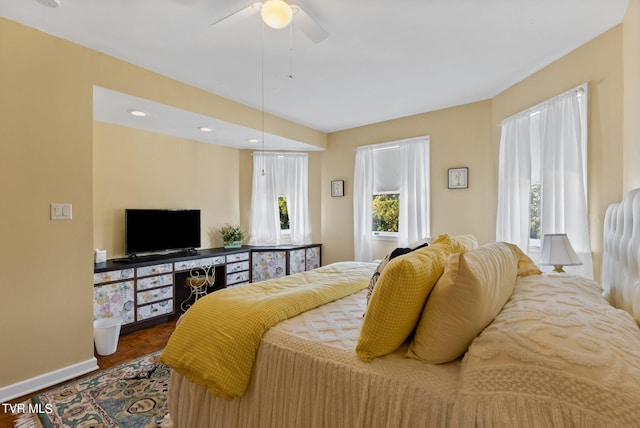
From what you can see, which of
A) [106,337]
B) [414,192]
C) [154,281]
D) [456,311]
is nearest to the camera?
[456,311]

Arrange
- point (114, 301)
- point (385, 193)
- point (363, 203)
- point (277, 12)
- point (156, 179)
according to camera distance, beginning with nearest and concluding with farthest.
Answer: point (277, 12), point (114, 301), point (156, 179), point (385, 193), point (363, 203)

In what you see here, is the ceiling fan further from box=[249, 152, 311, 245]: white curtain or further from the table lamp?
box=[249, 152, 311, 245]: white curtain

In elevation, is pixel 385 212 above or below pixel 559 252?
above

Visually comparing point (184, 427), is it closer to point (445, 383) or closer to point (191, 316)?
point (191, 316)

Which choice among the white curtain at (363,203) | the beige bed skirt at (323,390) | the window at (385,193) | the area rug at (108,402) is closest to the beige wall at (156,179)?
the area rug at (108,402)

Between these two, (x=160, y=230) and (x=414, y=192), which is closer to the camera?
(x=160, y=230)

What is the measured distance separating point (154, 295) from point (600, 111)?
4.53 meters

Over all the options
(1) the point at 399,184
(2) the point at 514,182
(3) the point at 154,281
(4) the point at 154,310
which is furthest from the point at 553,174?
(4) the point at 154,310

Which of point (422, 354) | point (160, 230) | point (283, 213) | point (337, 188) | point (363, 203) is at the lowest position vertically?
point (422, 354)

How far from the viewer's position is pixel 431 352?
1133 mm

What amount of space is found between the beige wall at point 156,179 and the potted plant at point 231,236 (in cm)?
15

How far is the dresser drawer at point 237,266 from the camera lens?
14.1ft

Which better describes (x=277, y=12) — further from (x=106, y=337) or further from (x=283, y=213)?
(x=283, y=213)

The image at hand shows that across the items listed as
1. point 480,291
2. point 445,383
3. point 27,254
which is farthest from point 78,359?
point 480,291
